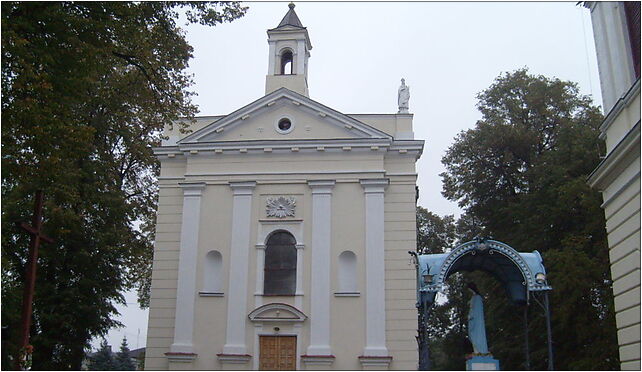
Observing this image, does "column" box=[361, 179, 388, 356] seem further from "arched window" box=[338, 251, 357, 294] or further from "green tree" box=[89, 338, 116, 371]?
"green tree" box=[89, 338, 116, 371]

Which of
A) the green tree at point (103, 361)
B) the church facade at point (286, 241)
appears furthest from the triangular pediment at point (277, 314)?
the green tree at point (103, 361)

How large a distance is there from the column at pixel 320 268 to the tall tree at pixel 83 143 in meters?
5.48

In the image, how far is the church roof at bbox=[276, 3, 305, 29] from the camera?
84.8 ft

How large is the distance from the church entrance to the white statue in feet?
28.5

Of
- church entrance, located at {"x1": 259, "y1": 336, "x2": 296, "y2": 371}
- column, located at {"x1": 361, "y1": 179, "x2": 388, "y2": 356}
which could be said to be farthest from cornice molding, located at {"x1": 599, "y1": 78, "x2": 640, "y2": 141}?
church entrance, located at {"x1": 259, "y1": 336, "x2": 296, "y2": 371}

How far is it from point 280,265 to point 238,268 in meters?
1.31

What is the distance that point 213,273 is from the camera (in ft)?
70.7

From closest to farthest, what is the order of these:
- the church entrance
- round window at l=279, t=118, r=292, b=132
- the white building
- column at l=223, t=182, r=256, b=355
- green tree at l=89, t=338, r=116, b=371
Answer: the white building < the church entrance < column at l=223, t=182, r=256, b=355 < round window at l=279, t=118, r=292, b=132 < green tree at l=89, t=338, r=116, b=371

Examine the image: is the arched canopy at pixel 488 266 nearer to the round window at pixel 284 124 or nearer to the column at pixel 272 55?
the round window at pixel 284 124

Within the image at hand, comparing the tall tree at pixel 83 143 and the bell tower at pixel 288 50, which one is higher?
the bell tower at pixel 288 50

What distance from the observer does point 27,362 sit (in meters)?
9.80

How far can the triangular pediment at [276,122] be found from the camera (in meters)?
22.2

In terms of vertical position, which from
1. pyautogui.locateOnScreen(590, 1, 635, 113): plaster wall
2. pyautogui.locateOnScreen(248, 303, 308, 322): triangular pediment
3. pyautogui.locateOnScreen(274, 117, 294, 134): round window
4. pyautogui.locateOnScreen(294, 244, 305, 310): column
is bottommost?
pyautogui.locateOnScreen(248, 303, 308, 322): triangular pediment

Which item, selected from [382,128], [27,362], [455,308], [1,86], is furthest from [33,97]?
[455,308]
